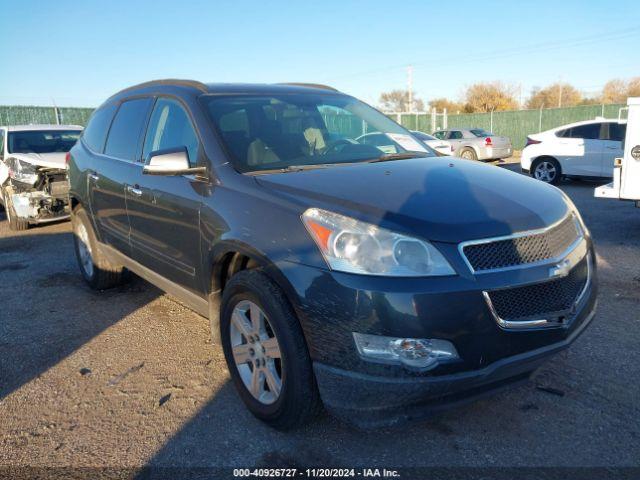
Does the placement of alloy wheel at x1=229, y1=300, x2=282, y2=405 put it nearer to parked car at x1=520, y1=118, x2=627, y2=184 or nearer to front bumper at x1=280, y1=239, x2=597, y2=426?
front bumper at x1=280, y1=239, x2=597, y2=426

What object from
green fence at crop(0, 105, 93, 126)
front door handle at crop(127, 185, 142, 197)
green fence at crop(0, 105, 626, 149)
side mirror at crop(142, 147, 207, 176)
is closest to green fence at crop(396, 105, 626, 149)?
green fence at crop(0, 105, 626, 149)

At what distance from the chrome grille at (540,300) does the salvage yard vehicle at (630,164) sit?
16.1ft

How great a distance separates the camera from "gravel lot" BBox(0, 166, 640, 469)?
2.58m

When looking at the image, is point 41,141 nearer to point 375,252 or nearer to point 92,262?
point 92,262

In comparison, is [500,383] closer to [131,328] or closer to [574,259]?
[574,259]

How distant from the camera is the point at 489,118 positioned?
27.0 metres

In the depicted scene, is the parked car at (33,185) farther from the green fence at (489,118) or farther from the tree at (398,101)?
the tree at (398,101)

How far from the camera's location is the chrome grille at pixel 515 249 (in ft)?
7.43

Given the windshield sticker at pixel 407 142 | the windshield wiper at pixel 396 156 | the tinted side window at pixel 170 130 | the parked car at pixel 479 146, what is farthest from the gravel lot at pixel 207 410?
the parked car at pixel 479 146

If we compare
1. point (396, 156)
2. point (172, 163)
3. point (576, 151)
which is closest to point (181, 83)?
point (172, 163)

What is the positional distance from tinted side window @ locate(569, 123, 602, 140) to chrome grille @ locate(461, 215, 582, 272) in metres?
10.9

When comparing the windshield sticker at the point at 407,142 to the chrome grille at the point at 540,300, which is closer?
the chrome grille at the point at 540,300

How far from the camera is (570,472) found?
238 centimetres

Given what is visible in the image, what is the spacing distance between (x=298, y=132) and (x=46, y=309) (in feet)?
10.0
